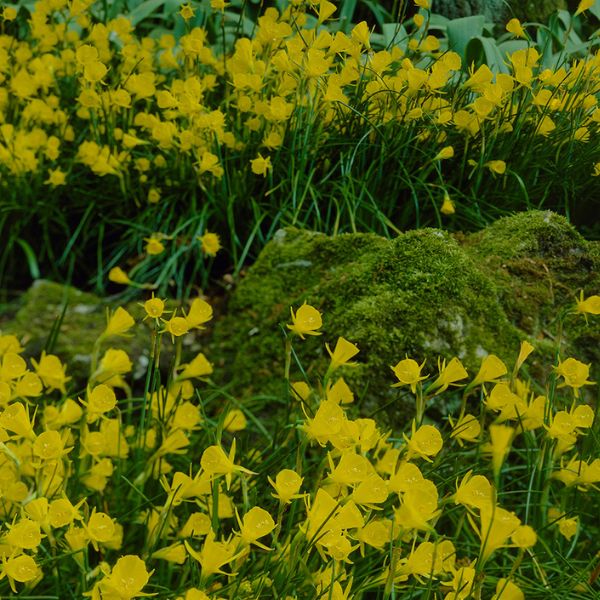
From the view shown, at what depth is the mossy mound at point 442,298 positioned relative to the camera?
2.33 m

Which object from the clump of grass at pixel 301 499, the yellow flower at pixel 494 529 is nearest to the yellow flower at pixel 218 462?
the clump of grass at pixel 301 499

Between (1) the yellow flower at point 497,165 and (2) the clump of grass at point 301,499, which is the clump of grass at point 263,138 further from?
(2) the clump of grass at point 301,499

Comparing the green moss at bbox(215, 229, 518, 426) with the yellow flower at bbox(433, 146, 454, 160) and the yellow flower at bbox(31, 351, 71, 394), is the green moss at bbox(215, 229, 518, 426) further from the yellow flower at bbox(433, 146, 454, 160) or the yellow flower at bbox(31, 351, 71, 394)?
the yellow flower at bbox(31, 351, 71, 394)

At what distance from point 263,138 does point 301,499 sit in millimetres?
1704

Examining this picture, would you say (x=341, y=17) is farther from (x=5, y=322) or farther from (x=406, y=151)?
(x=5, y=322)

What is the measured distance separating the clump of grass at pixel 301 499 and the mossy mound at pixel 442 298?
0.16 meters

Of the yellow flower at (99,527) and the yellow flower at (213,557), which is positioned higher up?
the yellow flower at (213,557)

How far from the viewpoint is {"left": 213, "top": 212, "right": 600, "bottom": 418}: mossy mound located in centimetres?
233

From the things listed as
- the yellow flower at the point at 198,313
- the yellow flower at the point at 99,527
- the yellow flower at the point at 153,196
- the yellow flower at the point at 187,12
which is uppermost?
the yellow flower at the point at 187,12

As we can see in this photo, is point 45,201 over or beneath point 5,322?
over

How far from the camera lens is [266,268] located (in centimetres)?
290

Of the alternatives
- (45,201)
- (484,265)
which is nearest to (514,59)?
(484,265)

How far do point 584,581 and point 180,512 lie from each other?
98 cm

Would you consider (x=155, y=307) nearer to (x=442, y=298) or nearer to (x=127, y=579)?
(x=127, y=579)
